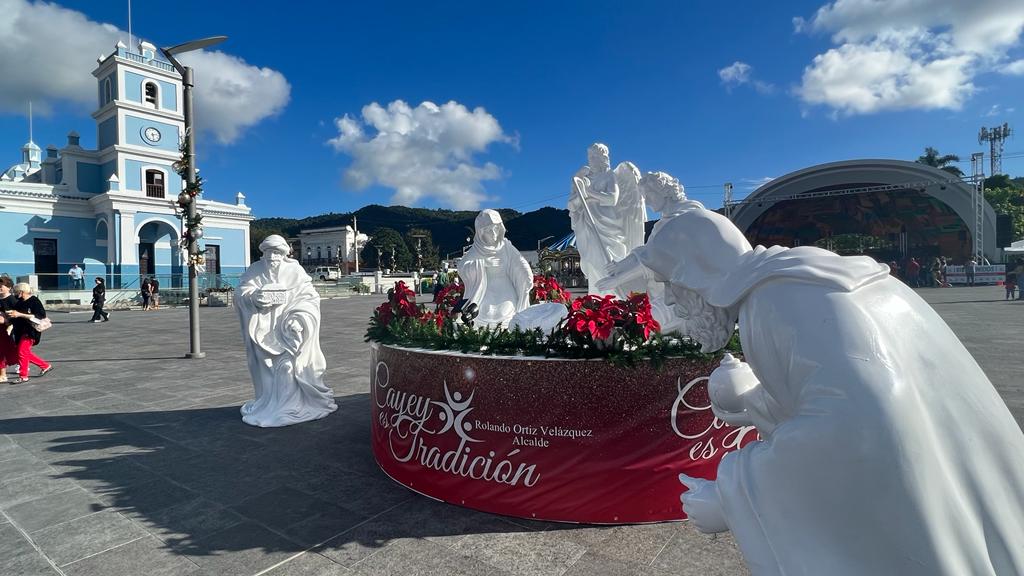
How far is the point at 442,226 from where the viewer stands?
383 feet

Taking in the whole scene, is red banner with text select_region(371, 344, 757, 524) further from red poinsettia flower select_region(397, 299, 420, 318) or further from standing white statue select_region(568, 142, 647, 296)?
standing white statue select_region(568, 142, 647, 296)

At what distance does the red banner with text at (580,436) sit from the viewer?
3.29m

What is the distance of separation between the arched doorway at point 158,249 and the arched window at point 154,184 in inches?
73.5

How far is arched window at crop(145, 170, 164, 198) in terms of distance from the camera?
105 ft

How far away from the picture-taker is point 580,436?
330 centimetres

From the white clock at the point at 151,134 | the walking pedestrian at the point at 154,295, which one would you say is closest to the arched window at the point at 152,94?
Result: the white clock at the point at 151,134

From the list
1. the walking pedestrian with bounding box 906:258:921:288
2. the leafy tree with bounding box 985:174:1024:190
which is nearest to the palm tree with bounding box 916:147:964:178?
the leafy tree with bounding box 985:174:1024:190

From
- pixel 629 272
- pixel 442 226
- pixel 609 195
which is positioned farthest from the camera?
pixel 442 226

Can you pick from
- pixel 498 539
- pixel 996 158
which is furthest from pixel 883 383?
pixel 996 158

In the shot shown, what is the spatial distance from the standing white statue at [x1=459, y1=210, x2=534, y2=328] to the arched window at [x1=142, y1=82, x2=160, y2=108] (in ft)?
118

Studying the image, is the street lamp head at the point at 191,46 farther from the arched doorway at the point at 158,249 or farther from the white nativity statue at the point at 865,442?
the arched doorway at the point at 158,249

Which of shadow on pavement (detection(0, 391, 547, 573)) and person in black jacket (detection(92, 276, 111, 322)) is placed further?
person in black jacket (detection(92, 276, 111, 322))

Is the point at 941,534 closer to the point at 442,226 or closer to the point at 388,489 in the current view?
the point at 388,489

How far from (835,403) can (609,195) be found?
5.55 meters
